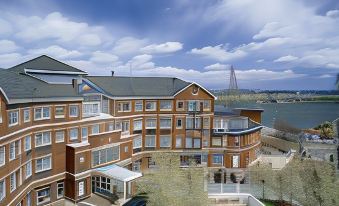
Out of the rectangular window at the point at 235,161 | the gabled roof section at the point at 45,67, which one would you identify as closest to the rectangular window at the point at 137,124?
the gabled roof section at the point at 45,67

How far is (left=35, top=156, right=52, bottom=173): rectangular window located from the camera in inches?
923

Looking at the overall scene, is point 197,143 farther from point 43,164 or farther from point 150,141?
point 43,164

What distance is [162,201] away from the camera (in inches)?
814

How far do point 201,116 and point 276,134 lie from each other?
Result: 106ft

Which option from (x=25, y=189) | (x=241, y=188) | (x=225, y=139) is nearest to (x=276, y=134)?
(x=225, y=139)

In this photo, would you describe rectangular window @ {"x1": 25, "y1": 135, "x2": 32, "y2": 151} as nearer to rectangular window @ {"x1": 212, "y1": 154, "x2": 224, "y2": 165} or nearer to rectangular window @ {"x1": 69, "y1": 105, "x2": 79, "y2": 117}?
rectangular window @ {"x1": 69, "y1": 105, "x2": 79, "y2": 117}

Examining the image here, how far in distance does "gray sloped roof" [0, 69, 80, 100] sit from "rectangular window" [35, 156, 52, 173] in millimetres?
4830

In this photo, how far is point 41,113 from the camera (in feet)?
77.1

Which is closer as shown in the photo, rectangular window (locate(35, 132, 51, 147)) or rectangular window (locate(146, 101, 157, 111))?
rectangular window (locate(35, 132, 51, 147))

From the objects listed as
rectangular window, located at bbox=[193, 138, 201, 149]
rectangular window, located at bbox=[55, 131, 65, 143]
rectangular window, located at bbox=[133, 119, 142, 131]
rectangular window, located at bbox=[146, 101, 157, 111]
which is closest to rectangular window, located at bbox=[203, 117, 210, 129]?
rectangular window, located at bbox=[193, 138, 201, 149]

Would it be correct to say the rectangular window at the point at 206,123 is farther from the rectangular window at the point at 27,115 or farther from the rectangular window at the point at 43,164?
the rectangular window at the point at 27,115

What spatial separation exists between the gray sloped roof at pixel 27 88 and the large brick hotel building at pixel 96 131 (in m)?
0.09

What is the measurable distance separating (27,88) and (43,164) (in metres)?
5.93

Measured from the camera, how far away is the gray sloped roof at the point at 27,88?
64.6 ft
